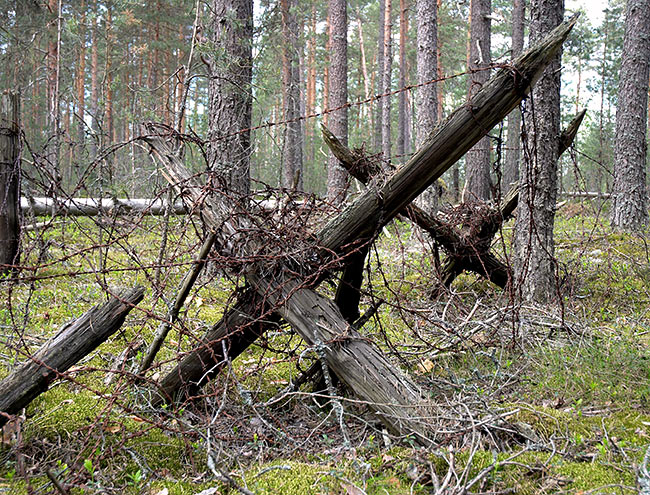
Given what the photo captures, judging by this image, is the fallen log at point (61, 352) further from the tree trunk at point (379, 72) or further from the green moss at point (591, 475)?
the tree trunk at point (379, 72)

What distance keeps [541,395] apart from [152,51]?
77.1ft

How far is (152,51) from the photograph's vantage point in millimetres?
22328

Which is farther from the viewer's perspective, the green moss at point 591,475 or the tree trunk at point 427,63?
the tree trunk at point 427,63

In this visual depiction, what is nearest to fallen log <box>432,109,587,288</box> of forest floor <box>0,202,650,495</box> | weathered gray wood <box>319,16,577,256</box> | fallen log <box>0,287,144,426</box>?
forest floor <box>0,202,650,495</box>

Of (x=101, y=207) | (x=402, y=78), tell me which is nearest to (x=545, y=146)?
(x=101, y=207)

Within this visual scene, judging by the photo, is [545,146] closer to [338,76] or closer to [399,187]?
[399,187]

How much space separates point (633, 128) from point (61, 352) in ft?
33.3

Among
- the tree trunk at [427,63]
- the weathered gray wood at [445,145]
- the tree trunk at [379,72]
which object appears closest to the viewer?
the weathered gray wood at [445,145]

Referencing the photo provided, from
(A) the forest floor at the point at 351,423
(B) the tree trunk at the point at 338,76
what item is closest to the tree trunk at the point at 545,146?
(A) the forest floor at the point at 351,423

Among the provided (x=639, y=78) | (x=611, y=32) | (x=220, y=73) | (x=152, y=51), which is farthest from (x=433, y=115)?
(x=611, y=32)

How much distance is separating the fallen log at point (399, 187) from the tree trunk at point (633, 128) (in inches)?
293

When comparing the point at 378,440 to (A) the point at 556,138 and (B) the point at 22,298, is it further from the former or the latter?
(B) the point at 22,298

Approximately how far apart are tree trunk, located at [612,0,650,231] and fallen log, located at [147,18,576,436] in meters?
7.45

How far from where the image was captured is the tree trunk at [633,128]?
9008 mm
